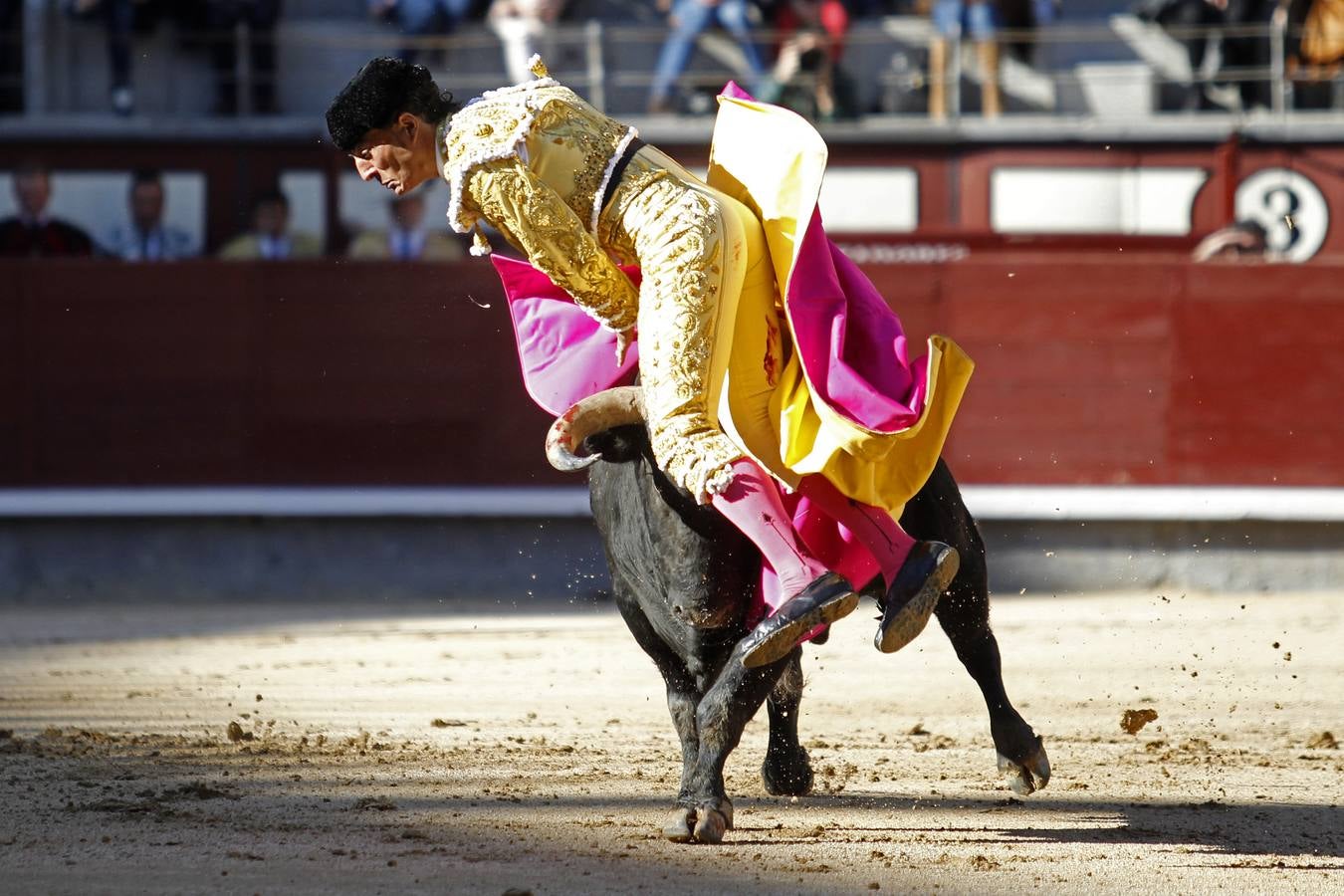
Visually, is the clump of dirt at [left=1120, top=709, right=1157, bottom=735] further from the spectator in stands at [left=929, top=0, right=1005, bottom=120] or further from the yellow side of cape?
the spectator in stands at [left=929, top=0, right=1005, bottom=120]

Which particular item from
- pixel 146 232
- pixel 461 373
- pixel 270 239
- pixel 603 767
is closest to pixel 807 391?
pixel 603 767

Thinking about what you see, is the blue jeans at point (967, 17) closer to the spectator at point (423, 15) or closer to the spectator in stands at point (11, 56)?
the spectator at point (423, 15)

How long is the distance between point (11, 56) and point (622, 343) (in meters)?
6.42

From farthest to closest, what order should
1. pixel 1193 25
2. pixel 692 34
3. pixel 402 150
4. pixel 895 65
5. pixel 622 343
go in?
pixel 895 65, pixel 692 34, pixel 1193 25, pixel 622 343, pixel 402 150

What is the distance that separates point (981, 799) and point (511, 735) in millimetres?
1124

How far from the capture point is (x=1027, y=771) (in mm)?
3342

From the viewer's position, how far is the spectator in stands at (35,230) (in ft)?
25.2

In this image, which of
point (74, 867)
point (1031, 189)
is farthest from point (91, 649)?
point (1031, 189)

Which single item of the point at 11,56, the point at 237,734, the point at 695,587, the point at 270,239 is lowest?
the point at 237,734

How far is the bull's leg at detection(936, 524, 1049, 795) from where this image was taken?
332 centimetres

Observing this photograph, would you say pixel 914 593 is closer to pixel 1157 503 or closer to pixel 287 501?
pixel 1157 503

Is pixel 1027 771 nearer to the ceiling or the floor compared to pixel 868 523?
nearer to the floor

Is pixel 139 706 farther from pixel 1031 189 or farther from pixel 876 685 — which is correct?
pixel 1031 189

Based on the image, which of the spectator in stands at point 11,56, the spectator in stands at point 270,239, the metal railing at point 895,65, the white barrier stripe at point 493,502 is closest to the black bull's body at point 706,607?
the white barrier stripe at point 493,502
